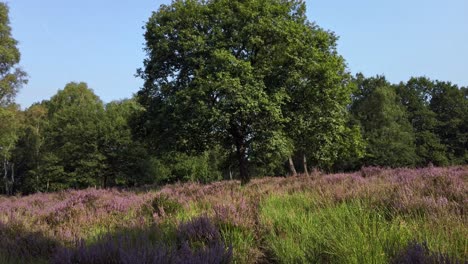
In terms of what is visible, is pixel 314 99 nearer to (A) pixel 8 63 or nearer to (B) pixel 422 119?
(A) pixel 8 63

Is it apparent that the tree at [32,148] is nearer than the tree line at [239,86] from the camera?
No

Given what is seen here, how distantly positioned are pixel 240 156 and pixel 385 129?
1471 inches

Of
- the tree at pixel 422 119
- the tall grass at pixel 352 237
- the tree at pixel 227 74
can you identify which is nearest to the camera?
the tall grass at pixel 352 237

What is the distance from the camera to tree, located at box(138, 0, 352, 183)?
19953 mm

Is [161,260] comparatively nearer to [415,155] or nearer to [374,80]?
[415,155]

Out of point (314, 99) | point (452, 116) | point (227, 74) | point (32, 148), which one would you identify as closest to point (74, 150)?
point (32, 148)

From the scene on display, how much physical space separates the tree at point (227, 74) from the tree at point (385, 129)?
104ft

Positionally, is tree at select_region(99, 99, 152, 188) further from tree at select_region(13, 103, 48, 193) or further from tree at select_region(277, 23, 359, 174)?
tree at select_region(277, 23, 359, 174)

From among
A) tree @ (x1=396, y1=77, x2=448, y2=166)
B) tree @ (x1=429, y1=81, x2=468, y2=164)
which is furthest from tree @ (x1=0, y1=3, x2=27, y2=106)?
tree @ (x1=429, y1=81, x2=468, y2=164)

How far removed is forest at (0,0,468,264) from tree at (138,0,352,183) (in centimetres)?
11

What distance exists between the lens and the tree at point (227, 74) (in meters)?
20.0

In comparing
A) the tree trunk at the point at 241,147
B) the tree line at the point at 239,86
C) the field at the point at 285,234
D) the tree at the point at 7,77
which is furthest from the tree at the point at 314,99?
the tree at the point at 7,77

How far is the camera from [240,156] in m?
23.2

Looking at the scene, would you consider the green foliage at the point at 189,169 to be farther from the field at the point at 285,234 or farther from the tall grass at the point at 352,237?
the tall grass at the point at 352,237
